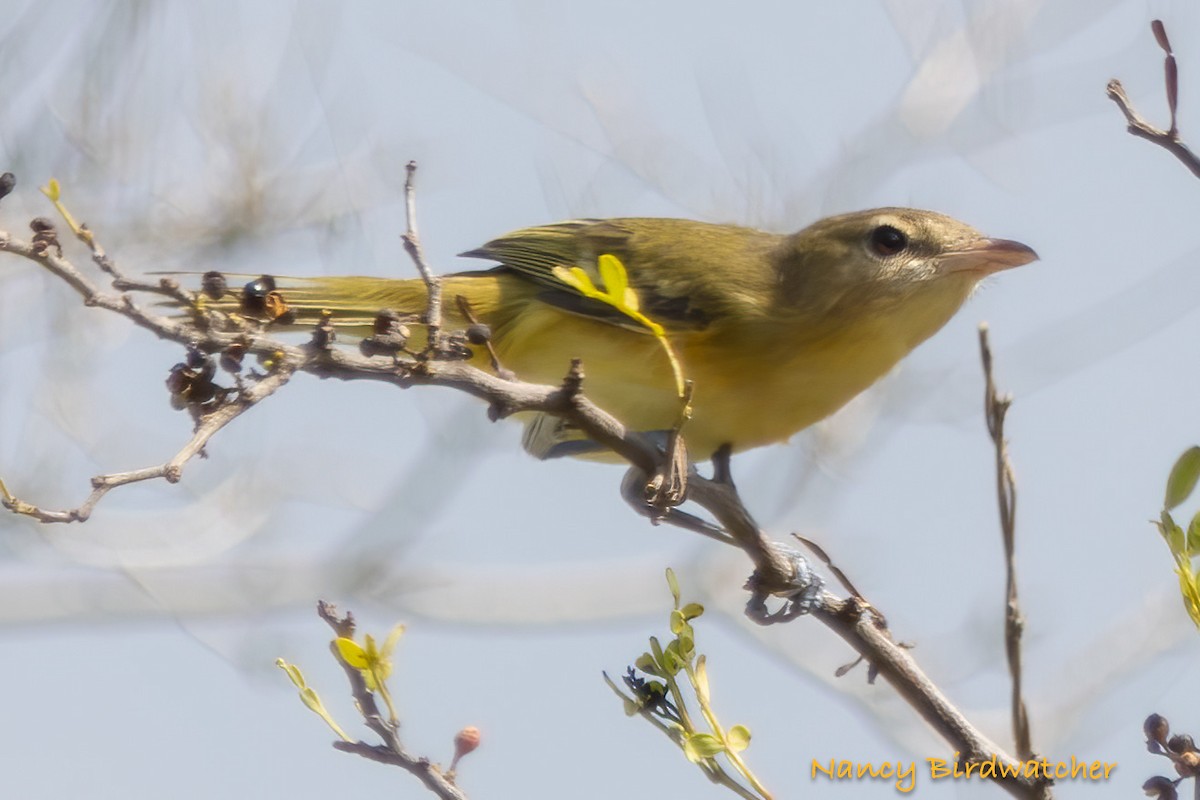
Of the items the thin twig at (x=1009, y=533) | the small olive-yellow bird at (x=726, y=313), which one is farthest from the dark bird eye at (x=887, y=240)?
the thin twig at (x=1009, y=533)

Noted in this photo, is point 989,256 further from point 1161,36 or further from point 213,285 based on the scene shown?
point 213,285

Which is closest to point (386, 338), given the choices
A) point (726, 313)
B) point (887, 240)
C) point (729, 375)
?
point (729, 375)

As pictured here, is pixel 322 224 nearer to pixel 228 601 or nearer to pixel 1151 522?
pixel 228 601

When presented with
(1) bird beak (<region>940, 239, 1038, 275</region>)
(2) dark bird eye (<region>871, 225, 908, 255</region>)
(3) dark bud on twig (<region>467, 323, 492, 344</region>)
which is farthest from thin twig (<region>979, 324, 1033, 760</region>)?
(2) dark bird eye (<region>871, 225, 908, 255</region>)

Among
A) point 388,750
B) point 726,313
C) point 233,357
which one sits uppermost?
point 726,313

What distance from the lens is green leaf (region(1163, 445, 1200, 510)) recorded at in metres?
1.91

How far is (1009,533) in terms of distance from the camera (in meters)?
2.06

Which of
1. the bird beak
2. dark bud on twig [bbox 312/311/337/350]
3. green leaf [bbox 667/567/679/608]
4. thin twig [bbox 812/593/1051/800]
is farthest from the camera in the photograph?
the bird beak

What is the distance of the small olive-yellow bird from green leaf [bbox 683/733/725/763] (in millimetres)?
2103

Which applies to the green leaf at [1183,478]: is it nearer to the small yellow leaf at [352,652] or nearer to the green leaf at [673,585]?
the green leaf at [673,585]

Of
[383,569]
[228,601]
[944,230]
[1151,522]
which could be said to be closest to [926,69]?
[944,230]

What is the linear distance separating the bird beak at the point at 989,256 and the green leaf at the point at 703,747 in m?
2.62

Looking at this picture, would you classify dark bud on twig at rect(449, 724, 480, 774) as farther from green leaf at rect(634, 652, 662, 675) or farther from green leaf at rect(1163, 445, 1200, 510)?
green leaf at rect(1163, 445, 1200, 510)

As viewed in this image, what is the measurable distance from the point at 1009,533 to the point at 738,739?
0.51m
